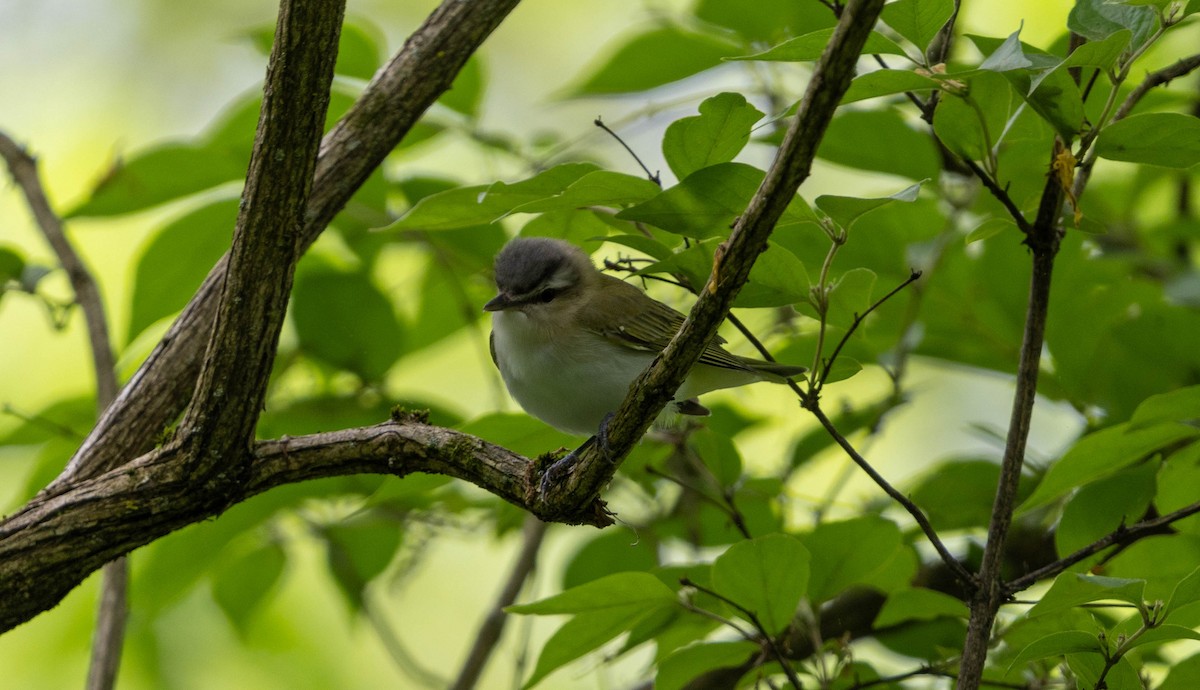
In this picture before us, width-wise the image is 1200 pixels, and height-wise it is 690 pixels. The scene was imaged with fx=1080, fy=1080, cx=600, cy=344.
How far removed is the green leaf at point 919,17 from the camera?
61.7 inches

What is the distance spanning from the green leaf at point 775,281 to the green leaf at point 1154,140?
19.0 inches

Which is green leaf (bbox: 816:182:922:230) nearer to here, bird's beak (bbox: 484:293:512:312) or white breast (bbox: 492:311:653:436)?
white breast (bbox: 492:311:653:436)

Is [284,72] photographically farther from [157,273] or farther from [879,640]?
[879,640]

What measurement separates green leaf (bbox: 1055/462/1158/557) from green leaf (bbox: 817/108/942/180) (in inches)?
31.1

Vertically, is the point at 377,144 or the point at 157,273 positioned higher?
the point at 377,144

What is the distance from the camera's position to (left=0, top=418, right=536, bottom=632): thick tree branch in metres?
1.94

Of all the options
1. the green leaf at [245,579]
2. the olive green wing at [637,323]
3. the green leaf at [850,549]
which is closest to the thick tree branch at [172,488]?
the green leaf at [850,549]

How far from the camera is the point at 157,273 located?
2568mm

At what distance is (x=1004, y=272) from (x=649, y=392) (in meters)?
1.41

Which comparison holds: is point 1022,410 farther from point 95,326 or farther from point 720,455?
point 95,326

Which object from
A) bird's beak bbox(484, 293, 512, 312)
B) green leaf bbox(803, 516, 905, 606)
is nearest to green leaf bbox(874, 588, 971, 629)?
green leaf bbox(803, 516, 905, 606)

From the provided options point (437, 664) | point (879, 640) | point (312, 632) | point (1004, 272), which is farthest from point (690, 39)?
point (437, 664)

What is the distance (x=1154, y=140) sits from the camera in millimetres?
1583

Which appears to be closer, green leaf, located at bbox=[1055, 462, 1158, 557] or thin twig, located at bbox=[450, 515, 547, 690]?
green leaf, located at bbox=[1055, 462, 1158, 557]
